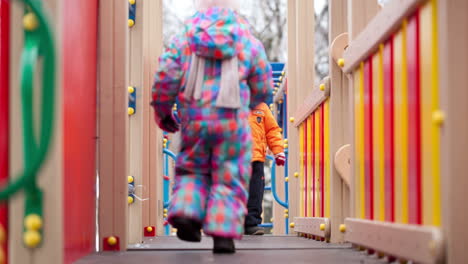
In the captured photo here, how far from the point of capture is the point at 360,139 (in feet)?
11.9

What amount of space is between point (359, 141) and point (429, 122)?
113cm

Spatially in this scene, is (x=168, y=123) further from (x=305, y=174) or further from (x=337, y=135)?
(x=305, y=174)

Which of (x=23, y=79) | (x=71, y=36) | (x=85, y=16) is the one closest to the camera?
(x=23, y=79)

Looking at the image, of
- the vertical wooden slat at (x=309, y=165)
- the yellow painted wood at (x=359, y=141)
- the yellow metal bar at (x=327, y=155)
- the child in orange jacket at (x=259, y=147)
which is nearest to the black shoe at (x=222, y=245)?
the yellow painted wood at (x=359, y=141)

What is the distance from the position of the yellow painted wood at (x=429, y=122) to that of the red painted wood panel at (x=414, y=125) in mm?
49

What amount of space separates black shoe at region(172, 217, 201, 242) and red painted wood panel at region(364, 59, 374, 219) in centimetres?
78

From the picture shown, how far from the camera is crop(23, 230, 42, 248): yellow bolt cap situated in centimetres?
236

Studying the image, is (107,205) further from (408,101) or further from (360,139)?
(408,101)

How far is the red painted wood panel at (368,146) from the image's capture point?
11.2 feet

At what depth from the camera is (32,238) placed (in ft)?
7.75

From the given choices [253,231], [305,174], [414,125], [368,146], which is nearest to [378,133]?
[368,146]

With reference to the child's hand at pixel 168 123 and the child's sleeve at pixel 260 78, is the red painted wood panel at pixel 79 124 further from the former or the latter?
the child's sleeve at pixel 260 78

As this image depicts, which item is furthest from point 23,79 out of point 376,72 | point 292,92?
point 292,92

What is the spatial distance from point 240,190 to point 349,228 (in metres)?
0.53
